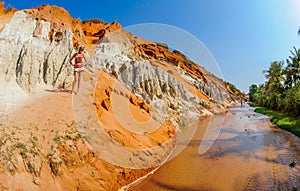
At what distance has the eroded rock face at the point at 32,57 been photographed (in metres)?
8.80

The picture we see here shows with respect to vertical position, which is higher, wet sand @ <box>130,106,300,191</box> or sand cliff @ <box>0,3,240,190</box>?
sand cliff @ <box>0,3,240,190</box>

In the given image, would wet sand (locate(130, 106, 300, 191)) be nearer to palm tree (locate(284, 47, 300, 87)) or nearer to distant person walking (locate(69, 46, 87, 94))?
distant person walking (locate(69, 46, 87, 94))

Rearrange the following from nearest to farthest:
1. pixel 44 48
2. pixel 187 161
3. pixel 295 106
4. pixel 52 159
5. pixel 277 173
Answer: pixel 52 159
pixel 277 173
pixel 187 161
pixel 44 48
pixel 295 106

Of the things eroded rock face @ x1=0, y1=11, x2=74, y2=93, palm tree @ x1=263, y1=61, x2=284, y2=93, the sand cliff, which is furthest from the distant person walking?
palm tree @ x1=263, y1=61, x2=284, y2=93

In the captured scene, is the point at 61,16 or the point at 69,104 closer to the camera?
the point at 69,104

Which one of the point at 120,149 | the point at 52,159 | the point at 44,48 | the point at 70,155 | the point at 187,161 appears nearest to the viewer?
the point at 52,159

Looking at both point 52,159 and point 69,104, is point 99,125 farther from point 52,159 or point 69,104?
point 52,159

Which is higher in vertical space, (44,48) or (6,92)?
(44,48)

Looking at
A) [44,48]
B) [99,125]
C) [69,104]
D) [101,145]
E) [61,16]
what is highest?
[61,16]

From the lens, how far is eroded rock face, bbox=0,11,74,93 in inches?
347

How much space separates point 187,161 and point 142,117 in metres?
3.59

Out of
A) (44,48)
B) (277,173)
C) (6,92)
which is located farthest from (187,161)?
(44,48)

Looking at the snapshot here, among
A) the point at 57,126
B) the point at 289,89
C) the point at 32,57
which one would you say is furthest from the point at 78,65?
the point at 289,89

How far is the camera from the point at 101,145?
652cm
